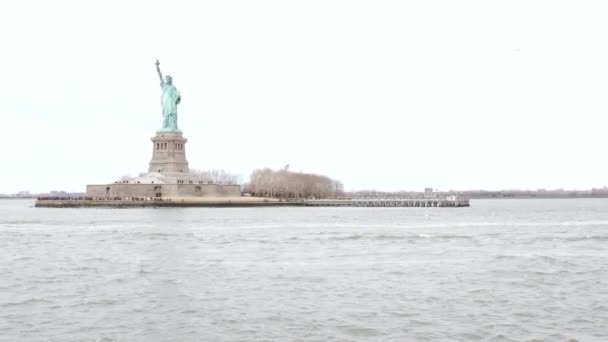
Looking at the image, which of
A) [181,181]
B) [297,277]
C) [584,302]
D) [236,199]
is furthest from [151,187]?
[584,302]

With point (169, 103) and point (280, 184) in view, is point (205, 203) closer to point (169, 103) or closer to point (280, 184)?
point (169, 103)

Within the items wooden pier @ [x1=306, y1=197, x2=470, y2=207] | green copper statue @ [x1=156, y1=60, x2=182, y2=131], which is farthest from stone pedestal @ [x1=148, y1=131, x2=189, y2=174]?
wooden pier @ [x1=306, y1=197, x2=470, y2=207]

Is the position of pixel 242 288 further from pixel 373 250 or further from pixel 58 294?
pixel 373 250

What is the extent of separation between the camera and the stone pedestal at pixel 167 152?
372 ft

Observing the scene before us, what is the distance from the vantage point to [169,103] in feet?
371

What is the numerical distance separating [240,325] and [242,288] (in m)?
5.62

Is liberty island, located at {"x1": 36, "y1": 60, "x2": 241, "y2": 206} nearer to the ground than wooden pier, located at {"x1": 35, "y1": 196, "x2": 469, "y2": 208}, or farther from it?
farther from it

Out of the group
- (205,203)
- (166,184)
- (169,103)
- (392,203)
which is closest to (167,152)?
(166,184)

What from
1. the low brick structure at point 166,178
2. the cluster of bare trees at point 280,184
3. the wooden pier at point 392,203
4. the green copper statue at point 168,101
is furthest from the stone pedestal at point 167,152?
the cluster of bare trees at point 280,184

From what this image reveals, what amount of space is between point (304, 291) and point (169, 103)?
91.3 m

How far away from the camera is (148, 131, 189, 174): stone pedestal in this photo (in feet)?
372

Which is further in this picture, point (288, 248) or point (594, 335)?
point (288, 248)

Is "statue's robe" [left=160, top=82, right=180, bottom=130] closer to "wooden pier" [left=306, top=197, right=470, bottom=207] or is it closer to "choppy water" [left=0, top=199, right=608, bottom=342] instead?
"wooden pier" [left=306, top=197, right=470, bottom=207]

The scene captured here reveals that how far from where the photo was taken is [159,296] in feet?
78.8
